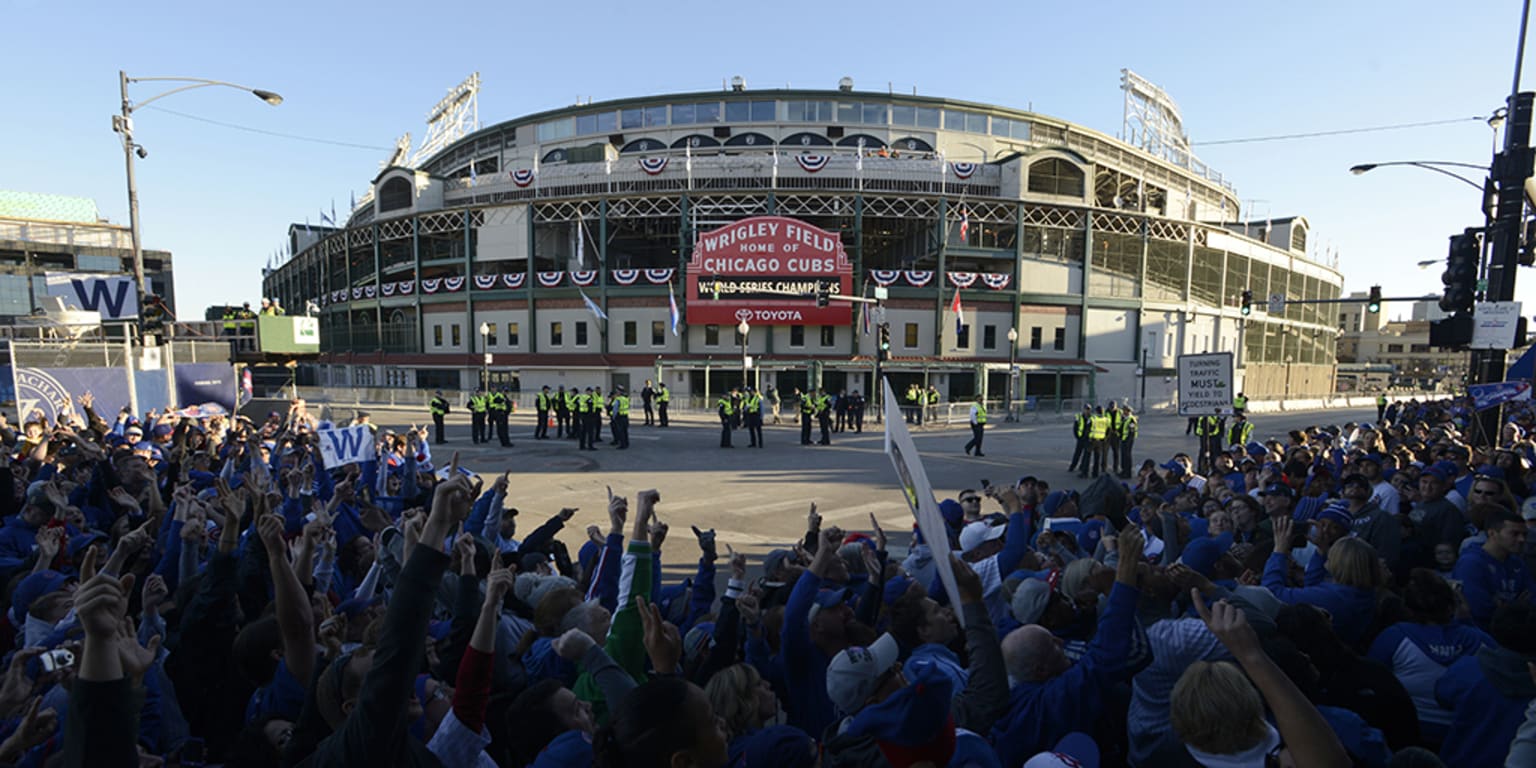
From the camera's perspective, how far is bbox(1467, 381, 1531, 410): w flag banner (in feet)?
33.3

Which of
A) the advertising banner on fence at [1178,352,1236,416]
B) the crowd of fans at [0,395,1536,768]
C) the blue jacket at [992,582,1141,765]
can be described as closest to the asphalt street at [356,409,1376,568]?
the advertising banner on fence at [1178,352,1236,416]

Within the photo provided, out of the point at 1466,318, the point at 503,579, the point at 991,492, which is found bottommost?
the point at 991,492

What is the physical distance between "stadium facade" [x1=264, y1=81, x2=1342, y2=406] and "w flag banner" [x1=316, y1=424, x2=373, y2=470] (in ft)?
85.3

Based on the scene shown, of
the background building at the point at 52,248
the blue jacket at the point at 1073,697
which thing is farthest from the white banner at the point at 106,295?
the background building at the point at 52,248

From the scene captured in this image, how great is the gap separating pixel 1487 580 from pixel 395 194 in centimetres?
4949

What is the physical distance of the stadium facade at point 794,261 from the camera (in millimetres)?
36750

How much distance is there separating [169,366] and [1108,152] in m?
55.1

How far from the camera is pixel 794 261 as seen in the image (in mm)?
34906

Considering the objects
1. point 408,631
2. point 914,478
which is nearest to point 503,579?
point 408,631

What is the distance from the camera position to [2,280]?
61.2 m

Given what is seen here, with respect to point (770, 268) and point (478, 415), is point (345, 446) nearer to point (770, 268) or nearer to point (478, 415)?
point (478, 415)

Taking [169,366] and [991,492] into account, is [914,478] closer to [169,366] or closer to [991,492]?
[991,492]

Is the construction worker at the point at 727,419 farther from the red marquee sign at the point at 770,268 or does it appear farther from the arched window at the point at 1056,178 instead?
the arched window at the point at 1056,178

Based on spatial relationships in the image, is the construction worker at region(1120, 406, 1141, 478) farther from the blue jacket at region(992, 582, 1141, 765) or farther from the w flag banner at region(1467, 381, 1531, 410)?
the blue jacket at region(992, 582, 1141, 765)
